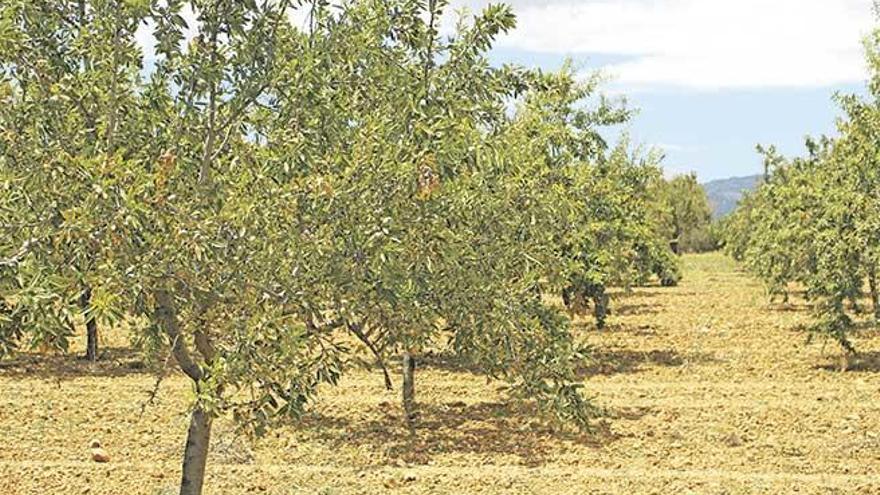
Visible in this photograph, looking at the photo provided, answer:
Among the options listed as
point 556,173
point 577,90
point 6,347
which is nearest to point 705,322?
point 577,90

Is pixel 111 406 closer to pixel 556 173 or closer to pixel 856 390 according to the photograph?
pixel 556 173

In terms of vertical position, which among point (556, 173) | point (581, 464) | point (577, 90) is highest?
point (577, 90)

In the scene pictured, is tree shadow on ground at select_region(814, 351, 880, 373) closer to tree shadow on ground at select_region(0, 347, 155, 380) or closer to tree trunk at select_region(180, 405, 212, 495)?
tree shadow on ground at select_region(0, 347, 155, 380)

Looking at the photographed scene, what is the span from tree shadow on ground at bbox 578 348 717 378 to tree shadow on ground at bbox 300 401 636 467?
4906 mm

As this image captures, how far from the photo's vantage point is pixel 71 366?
73.3 feet

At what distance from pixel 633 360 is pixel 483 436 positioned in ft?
28.9

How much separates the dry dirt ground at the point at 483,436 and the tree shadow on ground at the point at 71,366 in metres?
0.08

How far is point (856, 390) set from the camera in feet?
63.8

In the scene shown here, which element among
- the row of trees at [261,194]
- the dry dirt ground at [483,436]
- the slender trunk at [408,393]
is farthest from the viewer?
the slender trunk at [408,393]

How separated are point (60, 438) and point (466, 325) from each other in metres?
9.43

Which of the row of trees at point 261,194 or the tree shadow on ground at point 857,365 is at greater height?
the row of trees at point 261,194

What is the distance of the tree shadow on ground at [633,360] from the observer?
2250 cm

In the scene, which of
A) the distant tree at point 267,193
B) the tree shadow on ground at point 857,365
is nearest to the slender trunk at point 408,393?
the distant tree at point 267,193

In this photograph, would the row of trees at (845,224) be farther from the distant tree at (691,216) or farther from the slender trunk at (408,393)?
the distant tree at (691,216)
